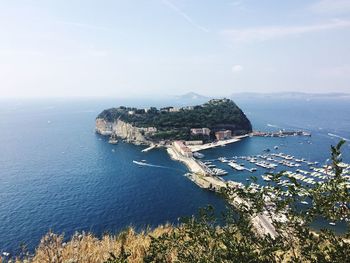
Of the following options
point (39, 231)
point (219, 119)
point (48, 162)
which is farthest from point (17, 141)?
point (39, 231)

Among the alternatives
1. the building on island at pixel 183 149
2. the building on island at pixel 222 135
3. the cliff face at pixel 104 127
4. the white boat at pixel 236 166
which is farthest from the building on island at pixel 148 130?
the white boat at pixel 236 166

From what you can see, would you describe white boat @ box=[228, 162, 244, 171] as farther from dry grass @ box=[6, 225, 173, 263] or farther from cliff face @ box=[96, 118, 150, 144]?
dry grass @ box=[6, 225, 173, 263]

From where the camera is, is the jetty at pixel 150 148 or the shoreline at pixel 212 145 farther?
the shoreline at pixel 212 145

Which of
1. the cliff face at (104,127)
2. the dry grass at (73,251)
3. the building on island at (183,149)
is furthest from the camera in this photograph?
the cliff face at (104,127)

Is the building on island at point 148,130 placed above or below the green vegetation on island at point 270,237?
below

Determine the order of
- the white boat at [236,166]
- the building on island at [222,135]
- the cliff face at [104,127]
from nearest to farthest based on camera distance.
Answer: the white boat at [236,166]
the building on island at [222,135]
the cliff face at [104,127]

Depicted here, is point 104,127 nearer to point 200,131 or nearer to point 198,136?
point 200,131

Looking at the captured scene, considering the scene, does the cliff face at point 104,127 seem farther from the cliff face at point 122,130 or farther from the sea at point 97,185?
the sea at point 97,185

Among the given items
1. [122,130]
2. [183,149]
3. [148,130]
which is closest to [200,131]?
[148,130]
